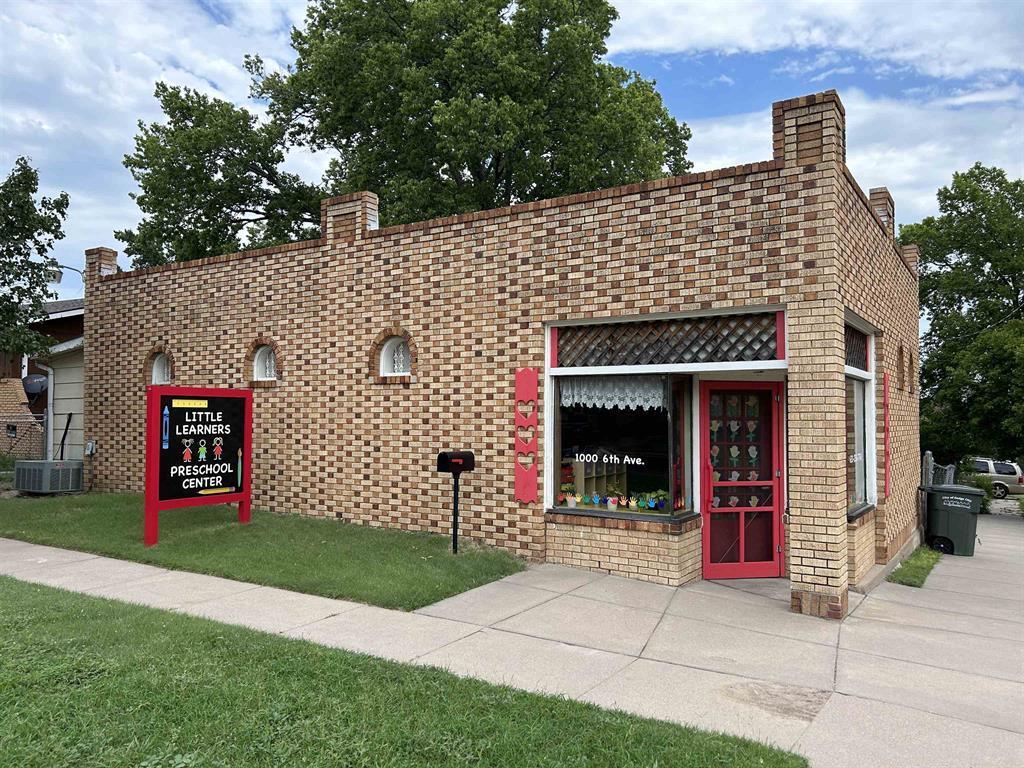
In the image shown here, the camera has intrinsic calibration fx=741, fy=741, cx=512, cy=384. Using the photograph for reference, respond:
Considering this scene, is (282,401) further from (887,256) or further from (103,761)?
(887,256)

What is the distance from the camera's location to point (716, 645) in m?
5.76

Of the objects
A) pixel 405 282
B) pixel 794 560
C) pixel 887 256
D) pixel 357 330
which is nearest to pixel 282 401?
pixel 357 330

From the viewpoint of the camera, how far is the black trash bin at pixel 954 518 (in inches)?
436

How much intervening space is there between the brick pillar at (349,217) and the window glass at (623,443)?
3.64 m

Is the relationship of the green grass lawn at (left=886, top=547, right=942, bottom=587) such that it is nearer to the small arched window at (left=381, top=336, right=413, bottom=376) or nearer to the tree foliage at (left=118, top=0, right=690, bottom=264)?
the small arched window at (left=381, top=336, right=413, bottom=376)

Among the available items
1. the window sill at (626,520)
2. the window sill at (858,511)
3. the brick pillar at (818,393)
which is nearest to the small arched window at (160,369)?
the window sill at (626,520)

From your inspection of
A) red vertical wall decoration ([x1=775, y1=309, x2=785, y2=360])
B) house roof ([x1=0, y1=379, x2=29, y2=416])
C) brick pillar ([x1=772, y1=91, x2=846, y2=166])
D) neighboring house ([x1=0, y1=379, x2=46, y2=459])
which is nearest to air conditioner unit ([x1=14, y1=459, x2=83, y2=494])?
neighboring house ([x1=0, y1=379, x2=46, y2=459])

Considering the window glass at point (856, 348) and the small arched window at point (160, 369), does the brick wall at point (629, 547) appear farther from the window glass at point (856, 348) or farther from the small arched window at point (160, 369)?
the small arched window at point (160, 369)

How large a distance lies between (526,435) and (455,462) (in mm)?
868

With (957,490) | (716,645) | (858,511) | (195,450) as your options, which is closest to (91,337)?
(195,450)

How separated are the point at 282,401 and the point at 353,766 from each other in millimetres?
7511

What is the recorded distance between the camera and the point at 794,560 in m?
6.82

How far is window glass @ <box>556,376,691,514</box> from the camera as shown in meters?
7.84

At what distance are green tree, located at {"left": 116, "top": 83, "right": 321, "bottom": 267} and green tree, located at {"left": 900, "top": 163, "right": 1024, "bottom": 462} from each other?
23.9m
